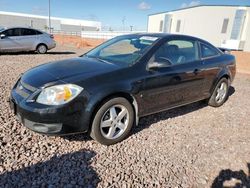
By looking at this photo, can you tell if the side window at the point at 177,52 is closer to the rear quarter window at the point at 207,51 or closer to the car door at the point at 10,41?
the rear quarter window at the point at 207,51

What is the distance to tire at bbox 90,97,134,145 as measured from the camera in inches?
125

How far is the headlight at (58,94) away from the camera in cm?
293

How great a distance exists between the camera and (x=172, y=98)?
13.4 ft

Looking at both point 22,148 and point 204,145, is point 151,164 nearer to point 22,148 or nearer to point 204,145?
point 204,145

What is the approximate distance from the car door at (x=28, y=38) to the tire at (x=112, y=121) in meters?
10.7

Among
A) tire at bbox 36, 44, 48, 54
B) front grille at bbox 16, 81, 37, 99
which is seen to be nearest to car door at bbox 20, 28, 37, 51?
tire at bbox 36, 44, 48, 54

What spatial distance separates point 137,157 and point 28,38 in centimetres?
1132

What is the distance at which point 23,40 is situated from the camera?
482 inches

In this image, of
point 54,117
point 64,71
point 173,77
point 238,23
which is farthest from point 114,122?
point 238,23

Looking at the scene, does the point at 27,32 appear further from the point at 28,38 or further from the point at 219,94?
the point at 219,94

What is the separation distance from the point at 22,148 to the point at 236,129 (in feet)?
11.9

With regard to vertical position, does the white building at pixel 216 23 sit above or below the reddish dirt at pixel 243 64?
above

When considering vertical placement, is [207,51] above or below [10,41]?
above

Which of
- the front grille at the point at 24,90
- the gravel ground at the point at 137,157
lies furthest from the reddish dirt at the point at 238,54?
the front grille at the point at 24,90
